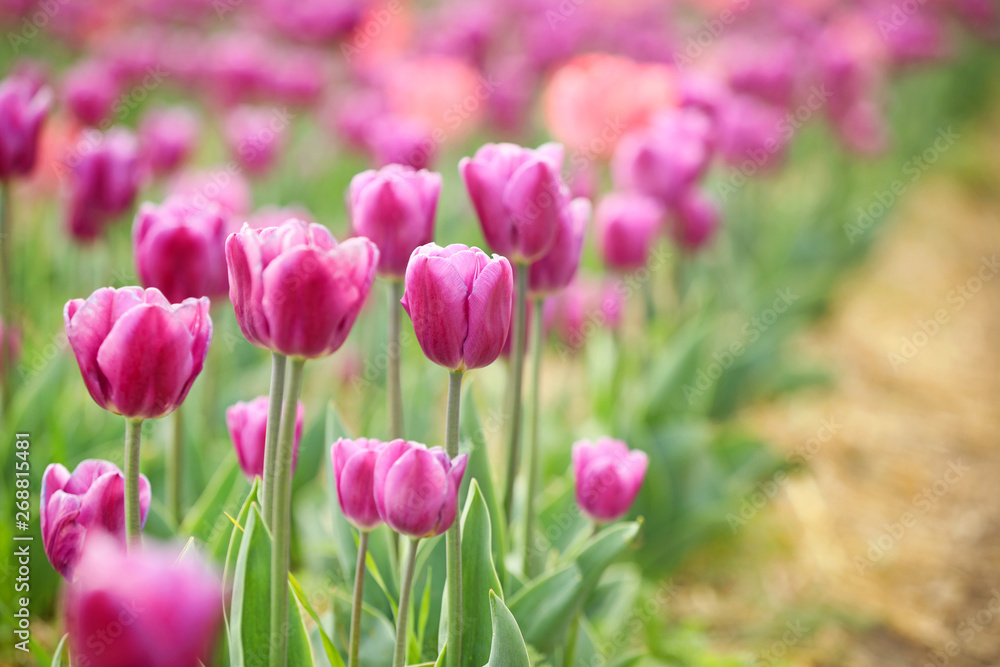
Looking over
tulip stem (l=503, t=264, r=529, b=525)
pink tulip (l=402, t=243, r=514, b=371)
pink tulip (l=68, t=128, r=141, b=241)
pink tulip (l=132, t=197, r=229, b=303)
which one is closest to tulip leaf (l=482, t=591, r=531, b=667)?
pink tulip (l=402, t=243, r=514, b=371)

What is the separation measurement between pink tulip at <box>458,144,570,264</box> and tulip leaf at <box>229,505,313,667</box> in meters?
0.43

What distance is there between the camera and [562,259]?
3.55ft

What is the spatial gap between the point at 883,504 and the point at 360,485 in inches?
73.8

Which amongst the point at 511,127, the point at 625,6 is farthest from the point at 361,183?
the point at 625,6

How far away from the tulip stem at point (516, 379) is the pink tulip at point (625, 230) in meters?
0.60

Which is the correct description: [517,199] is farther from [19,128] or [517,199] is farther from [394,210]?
[19,128]

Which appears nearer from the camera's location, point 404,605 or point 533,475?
point 404,605

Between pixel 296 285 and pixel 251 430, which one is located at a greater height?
pixel 296 285

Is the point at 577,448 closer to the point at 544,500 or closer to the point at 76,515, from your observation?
the point at 544,500

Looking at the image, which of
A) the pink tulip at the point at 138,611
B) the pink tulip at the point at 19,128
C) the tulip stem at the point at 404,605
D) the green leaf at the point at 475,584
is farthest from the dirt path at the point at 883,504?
the pink tulip at the point at 19,128

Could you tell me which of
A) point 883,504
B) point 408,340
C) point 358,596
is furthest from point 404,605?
point 883,504

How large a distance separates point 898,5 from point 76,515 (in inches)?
207

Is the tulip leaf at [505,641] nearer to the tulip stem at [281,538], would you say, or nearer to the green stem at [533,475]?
the tulip stem at [281,538]

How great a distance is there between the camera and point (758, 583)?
6.21 ft
